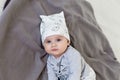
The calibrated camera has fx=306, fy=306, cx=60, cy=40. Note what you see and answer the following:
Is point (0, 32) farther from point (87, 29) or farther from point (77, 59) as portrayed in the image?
point (87, 29)

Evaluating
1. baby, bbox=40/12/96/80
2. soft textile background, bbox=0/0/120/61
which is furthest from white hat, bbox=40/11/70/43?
soft textile background, bbox=0/0/120/61

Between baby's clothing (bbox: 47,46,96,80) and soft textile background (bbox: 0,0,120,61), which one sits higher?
baby's clothing (bbox: 47,46,96,80)

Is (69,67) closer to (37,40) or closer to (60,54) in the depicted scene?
(60,54)

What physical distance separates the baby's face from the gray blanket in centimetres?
8

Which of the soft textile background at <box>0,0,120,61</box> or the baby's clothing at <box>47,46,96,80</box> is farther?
the soft textile background at <box>0,0,120,61</box>

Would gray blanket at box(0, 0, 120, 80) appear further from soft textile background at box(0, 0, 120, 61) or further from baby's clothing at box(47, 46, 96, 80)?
soft textile background at box(0, 0, 120, 61)

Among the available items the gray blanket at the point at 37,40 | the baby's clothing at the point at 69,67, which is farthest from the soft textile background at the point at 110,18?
the baby's clothing at the point at 69,67

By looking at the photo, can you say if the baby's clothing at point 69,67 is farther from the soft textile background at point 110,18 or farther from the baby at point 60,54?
the soft textile background at point 110,18

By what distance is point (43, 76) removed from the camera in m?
1.22

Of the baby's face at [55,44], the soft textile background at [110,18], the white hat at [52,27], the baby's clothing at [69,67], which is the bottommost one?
the soft textile background at [110,18]

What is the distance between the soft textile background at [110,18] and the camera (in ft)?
5.36

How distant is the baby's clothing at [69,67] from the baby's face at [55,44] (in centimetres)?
4

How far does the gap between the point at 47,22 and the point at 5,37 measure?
18 centimetres

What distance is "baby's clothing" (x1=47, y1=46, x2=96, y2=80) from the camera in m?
1.19
